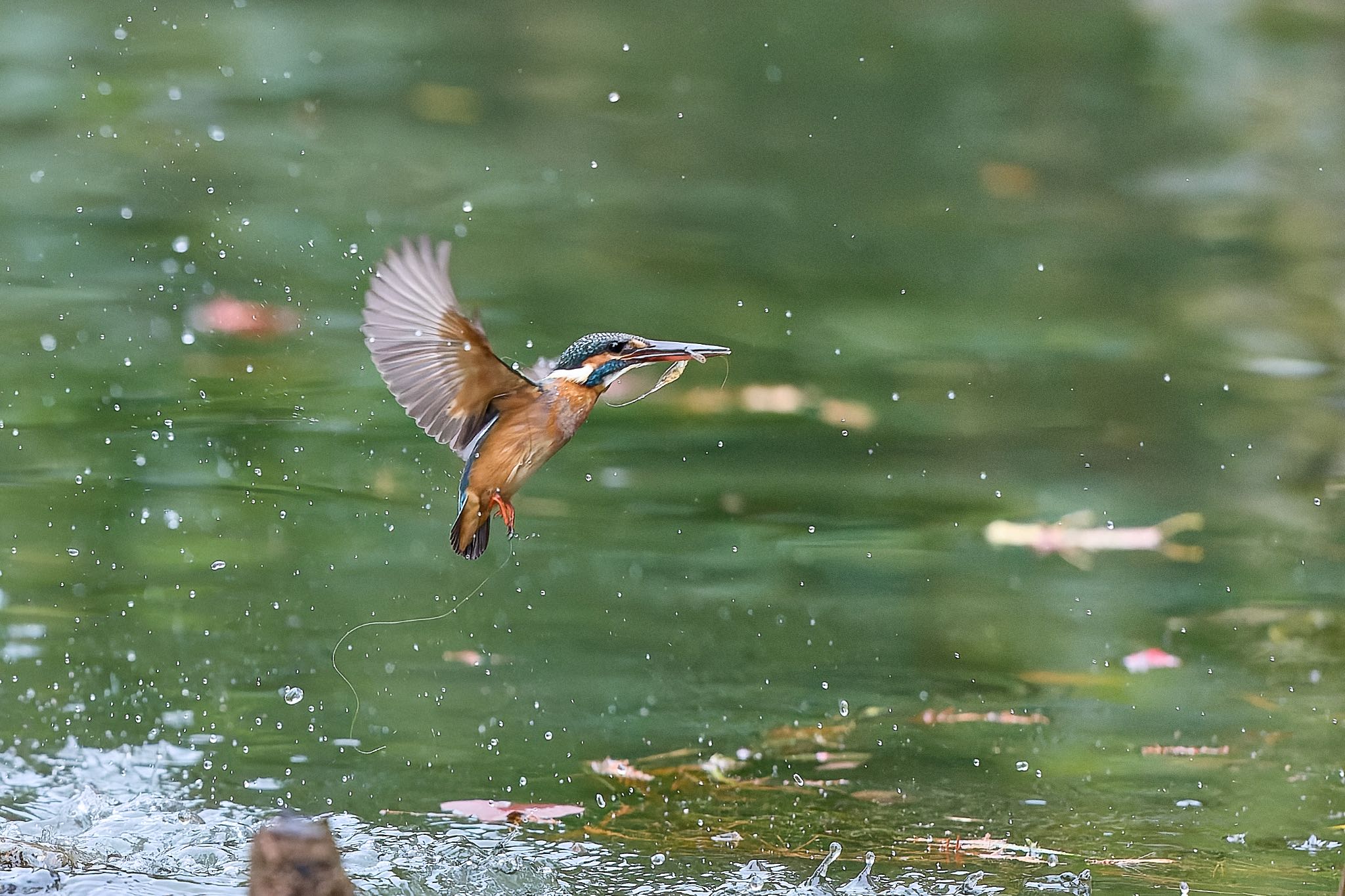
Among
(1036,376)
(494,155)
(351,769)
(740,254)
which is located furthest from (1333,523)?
(351,769)

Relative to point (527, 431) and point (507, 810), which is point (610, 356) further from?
point (507, 810)

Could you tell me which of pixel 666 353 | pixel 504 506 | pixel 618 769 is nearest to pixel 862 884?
pixel 618 769

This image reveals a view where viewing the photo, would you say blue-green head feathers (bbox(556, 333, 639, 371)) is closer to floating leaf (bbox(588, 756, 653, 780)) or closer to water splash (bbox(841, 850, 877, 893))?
water splash (bbox(841, 850, 877, 893))

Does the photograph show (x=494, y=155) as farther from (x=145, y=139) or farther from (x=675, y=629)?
(x=675, y=629)

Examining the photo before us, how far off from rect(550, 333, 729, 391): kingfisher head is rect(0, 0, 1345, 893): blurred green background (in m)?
0.69

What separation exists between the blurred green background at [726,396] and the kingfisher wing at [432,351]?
0.65m

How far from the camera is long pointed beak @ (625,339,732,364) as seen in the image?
116 centimetres

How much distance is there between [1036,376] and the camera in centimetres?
191

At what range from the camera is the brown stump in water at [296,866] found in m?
0.92

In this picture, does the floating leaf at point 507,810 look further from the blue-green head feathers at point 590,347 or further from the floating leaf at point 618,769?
the blue-green head feathers at point 590,347

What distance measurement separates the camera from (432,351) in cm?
120

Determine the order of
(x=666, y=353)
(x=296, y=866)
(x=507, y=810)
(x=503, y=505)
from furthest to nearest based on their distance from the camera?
1. (x=507, y=810)
2. (x=503, y=505)
3. (x=666, y=353)
4. (x=296, y=866)

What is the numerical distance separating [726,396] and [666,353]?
2.52 ft

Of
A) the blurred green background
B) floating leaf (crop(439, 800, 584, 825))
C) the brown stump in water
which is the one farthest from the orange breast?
floating leaf (crop(439, 800, 584, 825))
